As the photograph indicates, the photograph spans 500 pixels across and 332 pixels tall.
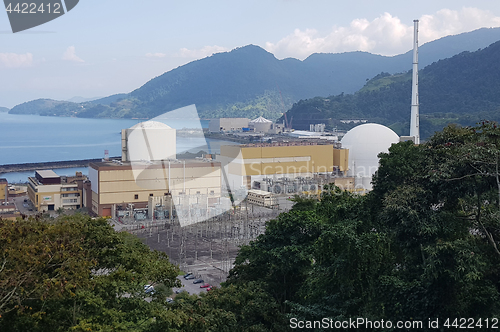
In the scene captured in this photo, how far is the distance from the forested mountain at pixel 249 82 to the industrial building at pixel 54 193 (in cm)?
8664

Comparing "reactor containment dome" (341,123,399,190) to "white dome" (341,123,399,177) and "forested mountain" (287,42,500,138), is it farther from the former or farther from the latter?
"forested mountain" (287,42,500,138)

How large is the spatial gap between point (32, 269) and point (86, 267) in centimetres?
55

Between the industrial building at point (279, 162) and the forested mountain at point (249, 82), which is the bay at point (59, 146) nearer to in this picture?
the industrial building at point (279, 162)

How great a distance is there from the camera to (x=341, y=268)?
265 inches

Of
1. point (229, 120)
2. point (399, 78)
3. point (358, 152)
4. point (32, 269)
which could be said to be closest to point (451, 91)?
point (399, 78)

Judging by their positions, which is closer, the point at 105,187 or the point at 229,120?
the point at 105,187

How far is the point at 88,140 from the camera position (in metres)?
73.2

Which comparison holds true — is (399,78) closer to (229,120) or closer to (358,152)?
(229,120)

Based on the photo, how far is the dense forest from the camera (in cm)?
496

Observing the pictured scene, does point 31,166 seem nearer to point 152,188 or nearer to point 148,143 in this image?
point 148,143

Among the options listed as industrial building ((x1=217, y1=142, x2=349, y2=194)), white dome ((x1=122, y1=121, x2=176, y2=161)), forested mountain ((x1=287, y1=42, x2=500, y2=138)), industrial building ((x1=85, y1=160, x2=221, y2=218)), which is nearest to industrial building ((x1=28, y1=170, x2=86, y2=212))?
industrial building ((x1=85, y1=160, x2=221, y2=218))

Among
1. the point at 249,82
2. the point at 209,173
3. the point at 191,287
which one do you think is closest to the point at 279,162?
the point at 209,173

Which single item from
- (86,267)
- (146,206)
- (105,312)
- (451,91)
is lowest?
(146,206)

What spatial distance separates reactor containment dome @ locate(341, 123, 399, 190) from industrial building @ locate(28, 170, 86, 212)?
1298cm
